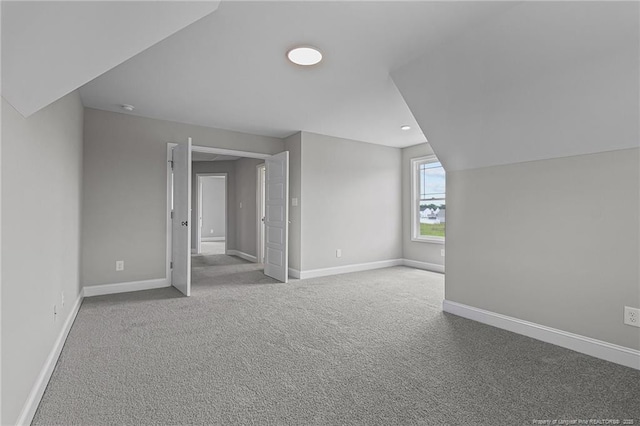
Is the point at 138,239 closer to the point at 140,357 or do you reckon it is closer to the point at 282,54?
the point at 140,357

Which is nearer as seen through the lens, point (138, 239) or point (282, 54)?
point (282, 54)

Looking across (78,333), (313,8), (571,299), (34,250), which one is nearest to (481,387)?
(571,299)

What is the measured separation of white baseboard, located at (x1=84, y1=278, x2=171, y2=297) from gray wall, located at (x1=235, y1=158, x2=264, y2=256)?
2.55 metres

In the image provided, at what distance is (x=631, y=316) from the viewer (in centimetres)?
219

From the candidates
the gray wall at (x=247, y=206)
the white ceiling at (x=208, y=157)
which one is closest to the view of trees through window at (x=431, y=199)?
the gray wall at (x=247, y=206)

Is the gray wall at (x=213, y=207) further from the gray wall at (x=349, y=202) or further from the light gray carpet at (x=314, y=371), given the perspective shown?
the light gray carpet at (x=314, y=371)

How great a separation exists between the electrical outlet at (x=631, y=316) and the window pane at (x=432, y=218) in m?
3.40

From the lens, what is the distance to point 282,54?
262 cm

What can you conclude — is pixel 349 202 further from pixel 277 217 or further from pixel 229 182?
pixel 229 182

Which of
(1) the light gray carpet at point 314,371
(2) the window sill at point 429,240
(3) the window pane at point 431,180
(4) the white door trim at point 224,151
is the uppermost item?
(4) the white door trim at point 224,151

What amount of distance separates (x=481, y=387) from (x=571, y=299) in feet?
3.95

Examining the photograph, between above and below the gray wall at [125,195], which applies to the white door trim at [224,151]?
above

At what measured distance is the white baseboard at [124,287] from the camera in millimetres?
3908

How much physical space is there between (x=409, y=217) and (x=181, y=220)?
402 centimetres
